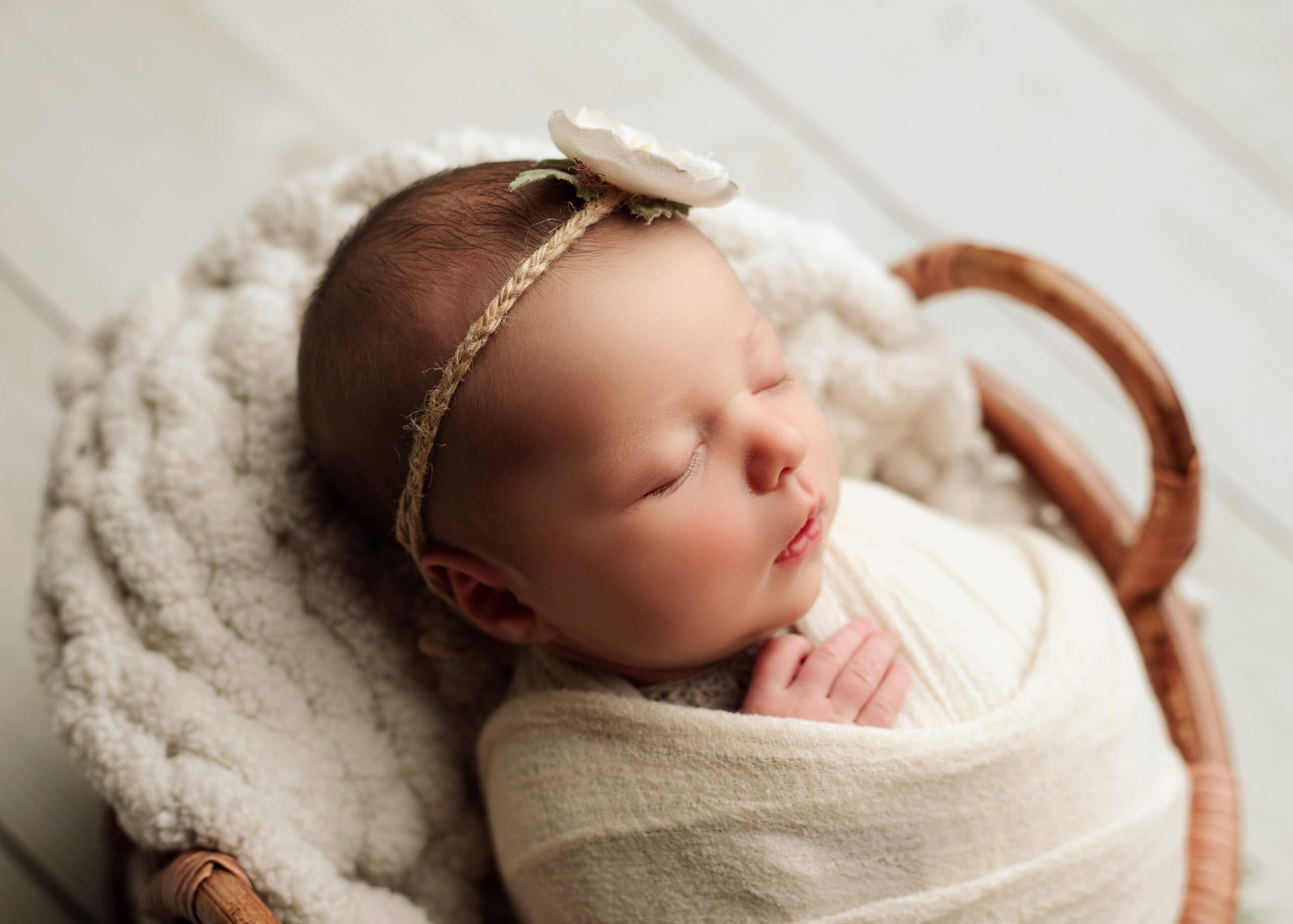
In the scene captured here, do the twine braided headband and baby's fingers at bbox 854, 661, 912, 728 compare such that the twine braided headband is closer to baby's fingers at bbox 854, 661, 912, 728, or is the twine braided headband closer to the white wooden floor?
baby's fingers at bbox 854, 661, 912, 728

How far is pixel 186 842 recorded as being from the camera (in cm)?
84

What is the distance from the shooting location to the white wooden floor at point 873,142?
4.73 feet

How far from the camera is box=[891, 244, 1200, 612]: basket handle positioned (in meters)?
0.99

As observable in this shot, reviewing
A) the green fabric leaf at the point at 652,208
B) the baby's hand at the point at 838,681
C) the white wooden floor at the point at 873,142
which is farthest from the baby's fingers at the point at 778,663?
the white wooden floor at the point at 873,142

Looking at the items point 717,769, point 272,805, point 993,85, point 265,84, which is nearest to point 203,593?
point 272,805

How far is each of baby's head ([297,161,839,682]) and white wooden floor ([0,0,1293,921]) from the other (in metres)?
0.77

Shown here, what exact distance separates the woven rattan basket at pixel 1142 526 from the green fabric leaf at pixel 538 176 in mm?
484

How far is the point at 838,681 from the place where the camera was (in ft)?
2.86

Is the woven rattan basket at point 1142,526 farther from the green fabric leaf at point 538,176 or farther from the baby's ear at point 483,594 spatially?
the green fabric leaf at point 538,176

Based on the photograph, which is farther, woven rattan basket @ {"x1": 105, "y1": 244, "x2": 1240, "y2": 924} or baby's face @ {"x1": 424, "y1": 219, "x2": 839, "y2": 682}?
woven rattan basket @ {"x1": 105, "y1": 244, "x2": 1240, "y2": 924}

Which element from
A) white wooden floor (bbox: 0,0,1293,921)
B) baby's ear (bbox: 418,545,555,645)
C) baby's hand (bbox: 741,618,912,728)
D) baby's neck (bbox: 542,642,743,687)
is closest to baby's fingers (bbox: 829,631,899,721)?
baby's hand (bbox: 741,618,912,728)

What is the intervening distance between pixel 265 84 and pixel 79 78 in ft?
0.82

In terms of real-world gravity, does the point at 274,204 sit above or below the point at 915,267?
below

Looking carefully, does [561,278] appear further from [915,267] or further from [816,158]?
[816,158]
